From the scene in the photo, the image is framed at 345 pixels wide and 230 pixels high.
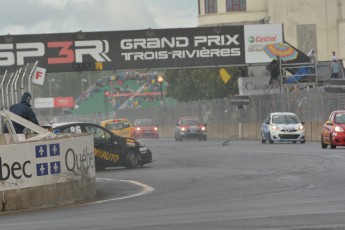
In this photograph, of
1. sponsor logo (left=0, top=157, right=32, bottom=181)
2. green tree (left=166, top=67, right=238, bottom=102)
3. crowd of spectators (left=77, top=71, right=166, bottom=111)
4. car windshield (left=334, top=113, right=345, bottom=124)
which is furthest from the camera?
crowd of spectators (left=77, top=71, right=166, bottom=111)

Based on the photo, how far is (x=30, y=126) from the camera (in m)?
16.7

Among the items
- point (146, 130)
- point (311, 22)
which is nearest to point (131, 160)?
point (146, 130)

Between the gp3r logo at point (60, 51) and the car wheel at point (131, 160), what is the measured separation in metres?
20.6

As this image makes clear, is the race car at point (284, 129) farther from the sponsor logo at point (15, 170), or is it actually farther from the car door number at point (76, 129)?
the sponsor logo at point (15, 170)

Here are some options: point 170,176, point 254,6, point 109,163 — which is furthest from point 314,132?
point 254,6

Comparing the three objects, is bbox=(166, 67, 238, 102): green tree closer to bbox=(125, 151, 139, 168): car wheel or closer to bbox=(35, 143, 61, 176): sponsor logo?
bbox=(125, 151, 139, 168): car wheel

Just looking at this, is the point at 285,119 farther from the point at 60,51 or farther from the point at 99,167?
the point at 99,167

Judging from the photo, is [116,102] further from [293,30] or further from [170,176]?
[170,176]

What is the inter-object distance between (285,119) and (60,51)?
11485mm

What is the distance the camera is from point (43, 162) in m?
15.6

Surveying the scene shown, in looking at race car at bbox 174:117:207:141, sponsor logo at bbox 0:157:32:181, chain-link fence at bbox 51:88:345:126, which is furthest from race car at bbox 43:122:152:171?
race car at bbox 174:117:207:141

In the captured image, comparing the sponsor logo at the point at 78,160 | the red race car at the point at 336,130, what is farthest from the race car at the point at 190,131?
the sponsor logo at the point at 78,160

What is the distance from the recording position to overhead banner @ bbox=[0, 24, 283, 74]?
46625 millimetres

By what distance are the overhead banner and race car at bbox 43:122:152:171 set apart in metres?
20.4
